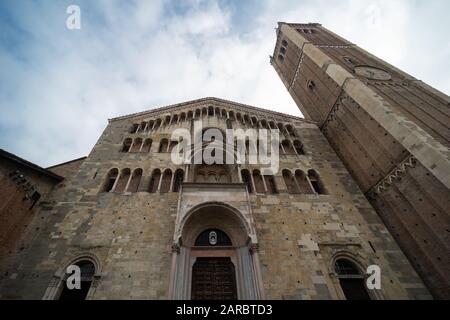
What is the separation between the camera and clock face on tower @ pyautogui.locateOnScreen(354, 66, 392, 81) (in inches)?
637

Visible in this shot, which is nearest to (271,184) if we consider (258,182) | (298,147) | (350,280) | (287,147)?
(258,182)

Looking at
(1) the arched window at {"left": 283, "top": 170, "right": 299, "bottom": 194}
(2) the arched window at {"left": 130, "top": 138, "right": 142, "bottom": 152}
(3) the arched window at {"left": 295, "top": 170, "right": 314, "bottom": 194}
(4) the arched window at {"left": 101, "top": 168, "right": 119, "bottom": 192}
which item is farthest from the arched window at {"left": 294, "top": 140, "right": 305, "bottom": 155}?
(4) the arched window at {"left": 101, "top": 168, "right": 119, "bottom": 192}

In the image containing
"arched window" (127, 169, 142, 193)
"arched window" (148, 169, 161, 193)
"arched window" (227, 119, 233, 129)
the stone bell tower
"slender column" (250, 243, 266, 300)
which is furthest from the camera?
"arched window" (227, 119, 233, 129)

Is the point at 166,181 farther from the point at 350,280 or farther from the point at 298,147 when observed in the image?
the point at 350,280

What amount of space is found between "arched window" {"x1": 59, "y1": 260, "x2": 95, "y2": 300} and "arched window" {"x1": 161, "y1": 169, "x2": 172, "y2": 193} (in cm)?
445

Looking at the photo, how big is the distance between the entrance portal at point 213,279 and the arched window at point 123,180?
18.7 ft

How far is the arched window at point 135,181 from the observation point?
12012 mm

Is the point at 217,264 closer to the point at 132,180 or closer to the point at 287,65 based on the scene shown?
the point at 132,180

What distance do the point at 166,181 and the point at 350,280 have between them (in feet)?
32.3

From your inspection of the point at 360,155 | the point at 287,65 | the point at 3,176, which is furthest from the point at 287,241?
the point at 287,65

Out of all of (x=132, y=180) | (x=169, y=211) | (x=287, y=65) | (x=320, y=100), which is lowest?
(x=169, y=211)

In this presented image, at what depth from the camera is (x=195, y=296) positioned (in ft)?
28.8

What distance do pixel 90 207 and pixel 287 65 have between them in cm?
2442

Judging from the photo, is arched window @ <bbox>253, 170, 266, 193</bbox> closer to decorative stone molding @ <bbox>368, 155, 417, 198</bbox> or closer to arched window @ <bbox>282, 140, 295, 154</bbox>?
arched window @ <bbox>282, 140, 295, 154</bbox>
